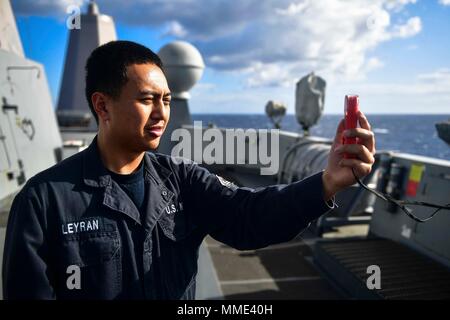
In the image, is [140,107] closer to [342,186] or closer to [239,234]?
[239,234]

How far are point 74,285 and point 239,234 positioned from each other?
687 mm

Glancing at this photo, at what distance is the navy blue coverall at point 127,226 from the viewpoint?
1221 mm

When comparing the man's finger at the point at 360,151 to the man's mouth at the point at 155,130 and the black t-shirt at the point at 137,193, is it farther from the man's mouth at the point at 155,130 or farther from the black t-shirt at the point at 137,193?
the black t-shirt at the point at 137,193

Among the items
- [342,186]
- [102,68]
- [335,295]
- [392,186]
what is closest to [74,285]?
[102,68]

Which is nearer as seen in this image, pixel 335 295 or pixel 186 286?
pixel 186 286

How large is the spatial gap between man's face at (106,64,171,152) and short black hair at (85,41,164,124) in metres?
0.03

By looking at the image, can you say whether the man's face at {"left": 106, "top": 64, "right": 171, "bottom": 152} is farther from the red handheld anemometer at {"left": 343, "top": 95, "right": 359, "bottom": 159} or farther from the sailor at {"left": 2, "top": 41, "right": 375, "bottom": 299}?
the red handheld anemometer at {"left": 343, "top": 95, "right": 359, "bottom": 159}

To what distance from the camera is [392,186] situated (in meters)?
4.85

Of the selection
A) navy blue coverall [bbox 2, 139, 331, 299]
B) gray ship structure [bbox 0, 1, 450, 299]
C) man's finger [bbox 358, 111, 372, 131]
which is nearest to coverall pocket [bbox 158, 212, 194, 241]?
navy blue coverall [bbox 2, 139, 331, 299]

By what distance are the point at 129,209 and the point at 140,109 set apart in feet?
1.28

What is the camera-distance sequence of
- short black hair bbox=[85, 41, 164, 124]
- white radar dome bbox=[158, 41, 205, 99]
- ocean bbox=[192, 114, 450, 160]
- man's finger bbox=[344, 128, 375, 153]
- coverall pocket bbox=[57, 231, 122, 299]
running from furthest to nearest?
ocean bbox=[192, 114, 450, 160] → white radar dome bbox=[158, 41, 205, 99] → short black hair bbox=[85, 41, 164, 124] → coverall pocket bbox=[57, 231, 122, 299] → man's finger bbox=[344, 128, 375, 153]

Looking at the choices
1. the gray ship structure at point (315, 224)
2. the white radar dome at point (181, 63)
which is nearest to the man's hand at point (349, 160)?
the gray ship structure at point (315, 224)

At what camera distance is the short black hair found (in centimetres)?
138

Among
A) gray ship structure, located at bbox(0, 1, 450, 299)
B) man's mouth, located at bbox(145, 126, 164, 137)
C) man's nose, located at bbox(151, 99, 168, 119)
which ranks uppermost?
man's nose, located at bbox(151, 99, 168, 119)
